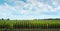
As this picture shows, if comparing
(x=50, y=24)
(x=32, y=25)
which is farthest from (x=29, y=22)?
(x=50, y=24)

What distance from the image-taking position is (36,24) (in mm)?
31297

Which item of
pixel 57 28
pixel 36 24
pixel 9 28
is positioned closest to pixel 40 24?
pixel 36 24

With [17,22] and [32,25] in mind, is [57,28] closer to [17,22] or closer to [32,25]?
[32,25]

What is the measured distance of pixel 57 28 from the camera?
3034 cm

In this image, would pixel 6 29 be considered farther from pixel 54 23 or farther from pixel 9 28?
pixel 54 23

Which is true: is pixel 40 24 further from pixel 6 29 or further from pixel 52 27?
pixel 6 29

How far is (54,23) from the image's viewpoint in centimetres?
3139

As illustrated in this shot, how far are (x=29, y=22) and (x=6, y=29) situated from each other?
4527 mm

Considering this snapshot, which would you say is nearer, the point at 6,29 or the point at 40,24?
the point at 6,29

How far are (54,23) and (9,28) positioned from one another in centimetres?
759

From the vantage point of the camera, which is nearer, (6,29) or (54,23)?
(6,29)

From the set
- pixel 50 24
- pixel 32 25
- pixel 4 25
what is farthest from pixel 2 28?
pixel 50 24

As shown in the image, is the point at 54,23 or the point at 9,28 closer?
the point at 9,28

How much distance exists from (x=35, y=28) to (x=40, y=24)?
1.23m
